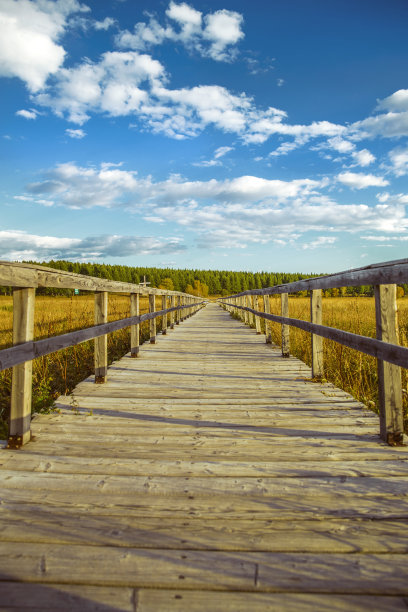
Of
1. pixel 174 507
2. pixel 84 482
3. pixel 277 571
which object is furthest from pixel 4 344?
pixel 277 571

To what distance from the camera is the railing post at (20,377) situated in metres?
2.41

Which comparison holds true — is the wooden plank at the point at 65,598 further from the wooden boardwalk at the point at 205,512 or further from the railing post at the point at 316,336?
the railing post at the point at 316,336

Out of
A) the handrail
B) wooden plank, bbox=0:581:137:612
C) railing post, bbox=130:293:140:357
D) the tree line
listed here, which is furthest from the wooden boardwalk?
the tree line

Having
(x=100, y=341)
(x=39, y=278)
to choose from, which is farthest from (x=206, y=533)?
(x=100, y=341)

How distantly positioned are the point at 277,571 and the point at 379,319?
1779 mm

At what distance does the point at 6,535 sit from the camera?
1539 mm

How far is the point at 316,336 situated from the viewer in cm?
410

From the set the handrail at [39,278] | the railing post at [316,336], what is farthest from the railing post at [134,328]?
the railing post at [316,336]

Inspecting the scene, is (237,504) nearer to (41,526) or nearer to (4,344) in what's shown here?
(41,526)

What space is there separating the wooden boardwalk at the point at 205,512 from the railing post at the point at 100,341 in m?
0.92

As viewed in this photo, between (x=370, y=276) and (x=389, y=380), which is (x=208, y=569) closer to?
(x=389, y=380)

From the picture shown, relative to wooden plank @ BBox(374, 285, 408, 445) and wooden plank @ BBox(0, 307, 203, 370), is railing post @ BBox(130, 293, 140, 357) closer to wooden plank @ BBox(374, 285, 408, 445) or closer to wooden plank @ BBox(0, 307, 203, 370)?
wooden plank @ BBox(0, 307, 203, 370)

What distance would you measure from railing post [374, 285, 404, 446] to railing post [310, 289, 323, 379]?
1.53 meters

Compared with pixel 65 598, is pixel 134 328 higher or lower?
higher
